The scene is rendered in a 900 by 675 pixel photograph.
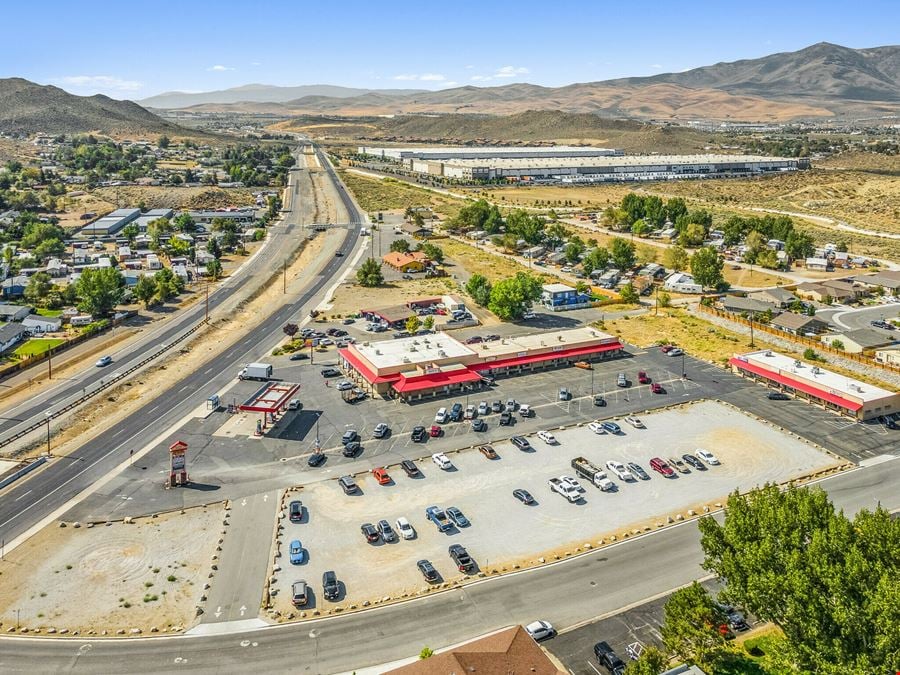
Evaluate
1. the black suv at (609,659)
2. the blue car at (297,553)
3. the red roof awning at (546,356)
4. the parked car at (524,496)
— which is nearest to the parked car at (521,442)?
the parked car at (524,496)

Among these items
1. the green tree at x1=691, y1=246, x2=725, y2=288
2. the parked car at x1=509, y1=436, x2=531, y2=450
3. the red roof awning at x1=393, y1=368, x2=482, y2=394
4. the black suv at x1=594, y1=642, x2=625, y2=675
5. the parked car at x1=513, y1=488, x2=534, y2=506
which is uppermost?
the green tree at x1=691, y1=246, x2=725, y2=288

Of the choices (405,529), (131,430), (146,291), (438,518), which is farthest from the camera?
(146,291)

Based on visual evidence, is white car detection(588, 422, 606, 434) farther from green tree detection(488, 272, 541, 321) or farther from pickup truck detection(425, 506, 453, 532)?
green tree detection(488, 272, 541, 321)

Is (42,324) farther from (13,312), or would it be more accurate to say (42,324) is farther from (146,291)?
(146,291)

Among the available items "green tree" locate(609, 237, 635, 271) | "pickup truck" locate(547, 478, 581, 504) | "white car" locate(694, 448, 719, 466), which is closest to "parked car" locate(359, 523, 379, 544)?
"pickup truck" locate(547, 478, 581, 504)

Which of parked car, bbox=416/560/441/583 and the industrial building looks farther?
the industrial building

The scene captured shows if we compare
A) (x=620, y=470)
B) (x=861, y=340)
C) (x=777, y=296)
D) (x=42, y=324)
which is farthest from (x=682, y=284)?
(x=42, y=324)
